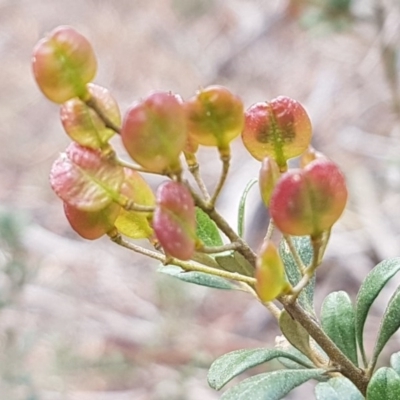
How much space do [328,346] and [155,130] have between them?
0.21m

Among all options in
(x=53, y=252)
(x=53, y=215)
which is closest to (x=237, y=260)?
(x=53, y=252)

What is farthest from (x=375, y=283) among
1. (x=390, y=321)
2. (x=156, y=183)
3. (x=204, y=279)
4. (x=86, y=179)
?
(x=156, y=183)

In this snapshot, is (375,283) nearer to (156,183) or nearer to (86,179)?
(86,179)

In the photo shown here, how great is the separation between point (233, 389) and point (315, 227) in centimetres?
15

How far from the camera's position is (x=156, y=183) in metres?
2.45

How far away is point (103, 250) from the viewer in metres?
2.49

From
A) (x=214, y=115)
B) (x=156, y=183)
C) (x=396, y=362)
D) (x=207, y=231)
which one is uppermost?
(x=214, y=115)

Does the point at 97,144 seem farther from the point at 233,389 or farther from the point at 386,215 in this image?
the point at 386,215

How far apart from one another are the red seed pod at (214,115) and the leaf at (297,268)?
A: 15 centimetres

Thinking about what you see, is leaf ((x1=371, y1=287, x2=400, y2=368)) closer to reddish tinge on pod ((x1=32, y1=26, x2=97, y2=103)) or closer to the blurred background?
reddish tinge on pod ((x1=32, y1=26, x2=97, y2=103))

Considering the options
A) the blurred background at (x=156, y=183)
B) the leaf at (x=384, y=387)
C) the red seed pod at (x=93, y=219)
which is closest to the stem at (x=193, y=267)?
the red seed pod at (x=93, y=219)

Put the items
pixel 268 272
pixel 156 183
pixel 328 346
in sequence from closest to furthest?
pixel 268 272, pixel 328 346, pixel 156 183

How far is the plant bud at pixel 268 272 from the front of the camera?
0.39 meters

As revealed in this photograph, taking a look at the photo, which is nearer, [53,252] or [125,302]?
[125,302]
